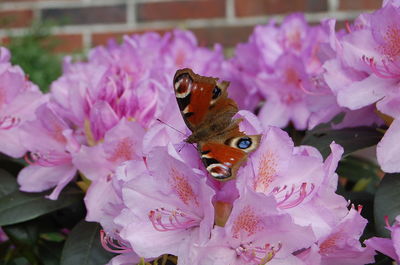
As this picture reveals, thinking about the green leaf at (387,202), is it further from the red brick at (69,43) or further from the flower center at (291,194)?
the red brick at (69,43)

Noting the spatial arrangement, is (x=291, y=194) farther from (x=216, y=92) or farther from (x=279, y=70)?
(x=279, y=70)

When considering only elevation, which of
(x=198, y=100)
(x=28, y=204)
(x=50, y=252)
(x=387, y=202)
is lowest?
(x=50, y=252)

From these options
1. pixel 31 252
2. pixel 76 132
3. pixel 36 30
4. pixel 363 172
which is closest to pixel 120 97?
pixel 76 132

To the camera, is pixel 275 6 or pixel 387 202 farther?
pixel 275 6

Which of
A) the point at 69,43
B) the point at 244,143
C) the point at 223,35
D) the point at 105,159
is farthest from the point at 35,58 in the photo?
the point at 244,143

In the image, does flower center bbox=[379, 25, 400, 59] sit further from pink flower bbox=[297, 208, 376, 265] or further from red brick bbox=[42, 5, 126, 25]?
red brick bbox=[42, 5, 126, 25]

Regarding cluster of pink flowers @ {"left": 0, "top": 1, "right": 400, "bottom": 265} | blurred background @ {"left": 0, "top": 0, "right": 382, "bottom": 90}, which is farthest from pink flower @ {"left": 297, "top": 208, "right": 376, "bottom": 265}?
blurred background @ {"left": 0, "top": 0, "right": 382, "bottom": 90}

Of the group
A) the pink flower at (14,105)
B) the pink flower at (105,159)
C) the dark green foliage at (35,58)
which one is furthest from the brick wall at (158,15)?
the pink flower at (105,159)
